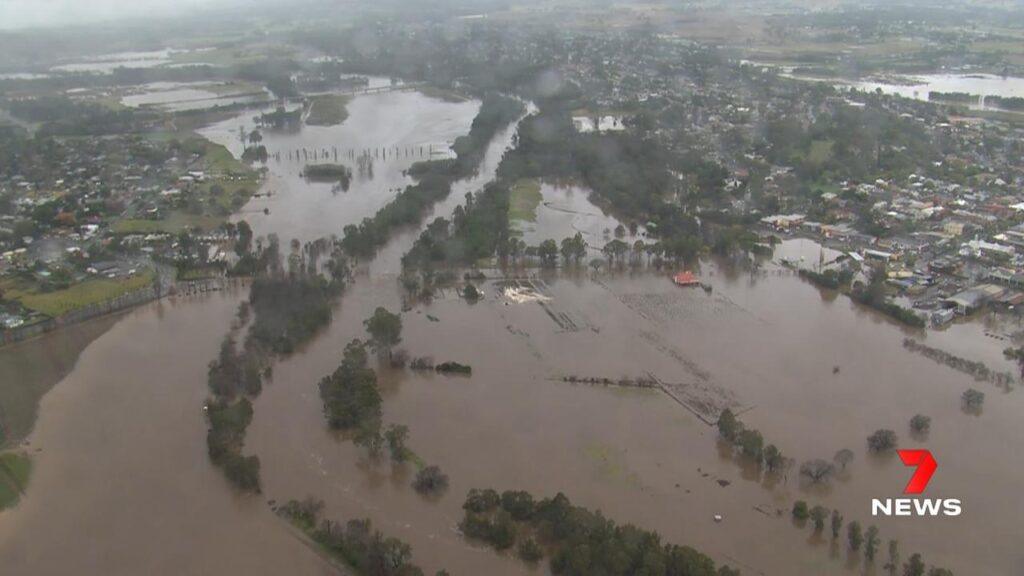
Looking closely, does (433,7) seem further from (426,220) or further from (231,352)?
(231,352)

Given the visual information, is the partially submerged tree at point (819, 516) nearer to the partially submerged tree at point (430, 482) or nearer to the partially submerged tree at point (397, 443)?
the partially submerged tree at point (430, 482)

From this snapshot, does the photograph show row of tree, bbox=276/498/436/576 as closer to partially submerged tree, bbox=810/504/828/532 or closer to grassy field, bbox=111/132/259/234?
partially submerged tree, bbox=810/504/828/532

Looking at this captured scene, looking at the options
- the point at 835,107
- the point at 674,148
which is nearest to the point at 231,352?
the point at 674,148

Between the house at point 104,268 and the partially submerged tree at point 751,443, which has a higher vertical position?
the house at point 104,268

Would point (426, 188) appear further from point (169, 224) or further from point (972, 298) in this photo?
point (972, 298)

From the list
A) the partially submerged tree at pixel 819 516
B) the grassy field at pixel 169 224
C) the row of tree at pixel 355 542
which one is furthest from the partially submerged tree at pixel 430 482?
the grassy field at pixel 169 224

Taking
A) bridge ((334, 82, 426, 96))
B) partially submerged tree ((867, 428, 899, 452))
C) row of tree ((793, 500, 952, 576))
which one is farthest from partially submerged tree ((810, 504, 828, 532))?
bridge ((334, 82, 426, 96))
